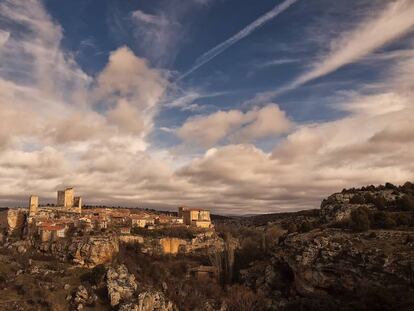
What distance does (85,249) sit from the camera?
79375mm

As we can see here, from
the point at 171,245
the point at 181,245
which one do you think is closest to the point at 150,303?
the point at 171,245

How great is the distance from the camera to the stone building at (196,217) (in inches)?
4921

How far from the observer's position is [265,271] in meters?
72.1

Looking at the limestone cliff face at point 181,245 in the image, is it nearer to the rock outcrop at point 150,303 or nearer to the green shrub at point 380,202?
the rock outcrop at point 150,303

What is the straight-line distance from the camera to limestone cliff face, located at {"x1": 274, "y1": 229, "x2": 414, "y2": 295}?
170 ft

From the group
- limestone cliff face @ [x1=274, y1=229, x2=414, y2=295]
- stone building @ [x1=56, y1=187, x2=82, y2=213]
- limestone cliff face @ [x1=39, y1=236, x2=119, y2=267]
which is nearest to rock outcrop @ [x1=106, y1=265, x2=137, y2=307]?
limestone cliff face @ [x1=39, y1=236, x2=119, y2=267]

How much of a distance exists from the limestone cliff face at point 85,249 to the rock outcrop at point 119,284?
21.0ft

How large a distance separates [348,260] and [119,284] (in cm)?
3503

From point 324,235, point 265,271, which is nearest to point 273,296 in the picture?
point 265,271

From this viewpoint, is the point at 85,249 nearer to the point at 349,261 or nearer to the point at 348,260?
the point at 348,260

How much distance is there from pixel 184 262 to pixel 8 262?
32292 millimetres


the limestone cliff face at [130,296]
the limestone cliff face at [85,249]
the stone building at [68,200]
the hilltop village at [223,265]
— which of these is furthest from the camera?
the stone building at [68,200]

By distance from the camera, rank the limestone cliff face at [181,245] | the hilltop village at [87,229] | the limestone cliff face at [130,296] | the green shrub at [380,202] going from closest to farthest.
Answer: the limestone cliff face at [130,296] < the green shrub at [380,202] < the hilltop village at [87,229] < the limestone cliff face at [181,245]

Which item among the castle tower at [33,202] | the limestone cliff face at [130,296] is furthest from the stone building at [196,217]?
the limestone cliff face at [130,296]
